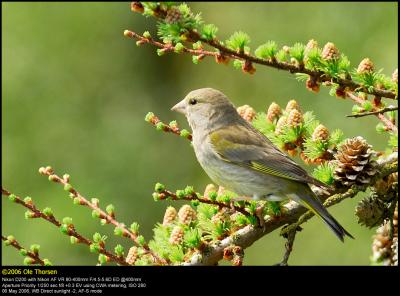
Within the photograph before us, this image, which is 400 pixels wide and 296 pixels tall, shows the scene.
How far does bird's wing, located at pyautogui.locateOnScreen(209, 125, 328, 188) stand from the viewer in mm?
4492

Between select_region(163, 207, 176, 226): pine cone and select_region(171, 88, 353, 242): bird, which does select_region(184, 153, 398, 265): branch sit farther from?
select_region(163, 207, 176, 226): pine cone

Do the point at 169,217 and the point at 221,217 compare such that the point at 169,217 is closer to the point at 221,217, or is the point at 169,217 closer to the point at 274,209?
the point at 221,217

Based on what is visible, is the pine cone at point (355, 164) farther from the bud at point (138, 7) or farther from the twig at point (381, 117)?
the bud at point (138, 7)

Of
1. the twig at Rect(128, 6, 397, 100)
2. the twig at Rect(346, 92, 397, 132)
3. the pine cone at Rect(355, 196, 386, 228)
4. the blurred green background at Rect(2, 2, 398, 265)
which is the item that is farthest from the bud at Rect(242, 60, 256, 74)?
the blurred green background at Rect(2, 2, 398, 265)

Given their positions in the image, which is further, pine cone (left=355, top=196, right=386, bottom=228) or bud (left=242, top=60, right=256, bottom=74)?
pine cone (left=355, top=196, right=386, bottom=228)

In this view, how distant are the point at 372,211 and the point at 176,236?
1.04m

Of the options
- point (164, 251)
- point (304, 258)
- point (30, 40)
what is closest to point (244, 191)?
point (164, 251)

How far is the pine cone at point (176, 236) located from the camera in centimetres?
365

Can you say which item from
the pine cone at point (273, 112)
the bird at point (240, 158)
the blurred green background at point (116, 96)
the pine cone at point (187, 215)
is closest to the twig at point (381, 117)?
the bird at point (240, 158)

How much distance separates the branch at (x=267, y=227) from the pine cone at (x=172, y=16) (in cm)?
116

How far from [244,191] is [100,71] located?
1056 cm

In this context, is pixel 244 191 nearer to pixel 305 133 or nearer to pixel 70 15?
pixel 305 133

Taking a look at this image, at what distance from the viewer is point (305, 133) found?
13.5 ft
